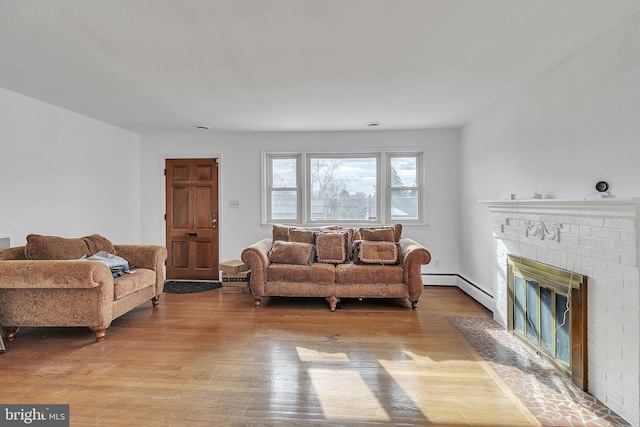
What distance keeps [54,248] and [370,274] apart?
10.9 ft

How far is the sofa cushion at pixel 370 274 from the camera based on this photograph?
146 inches

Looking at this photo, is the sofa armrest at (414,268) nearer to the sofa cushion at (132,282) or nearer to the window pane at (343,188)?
the window pane at (343,188)

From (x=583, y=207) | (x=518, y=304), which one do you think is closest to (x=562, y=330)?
(x=518, y=304)

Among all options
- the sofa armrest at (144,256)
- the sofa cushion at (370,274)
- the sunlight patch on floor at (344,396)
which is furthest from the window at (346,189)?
the sunlight patch on floor at (344,396)

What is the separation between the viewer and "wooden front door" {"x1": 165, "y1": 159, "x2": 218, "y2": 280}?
5031mm

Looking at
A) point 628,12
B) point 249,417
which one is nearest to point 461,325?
point 249,417

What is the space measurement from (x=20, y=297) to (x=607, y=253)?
4.53 m

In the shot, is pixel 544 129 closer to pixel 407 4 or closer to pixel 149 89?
pixel 407 4

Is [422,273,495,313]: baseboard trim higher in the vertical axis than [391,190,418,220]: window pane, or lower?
lower

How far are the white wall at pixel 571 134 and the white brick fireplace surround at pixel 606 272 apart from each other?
0.16 ft

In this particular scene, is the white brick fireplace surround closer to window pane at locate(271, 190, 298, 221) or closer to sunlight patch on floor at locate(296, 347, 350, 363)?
sunlight patch on floor at locate(296, 347, 350, 363)

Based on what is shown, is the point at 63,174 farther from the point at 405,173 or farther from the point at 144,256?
the point at 405,173

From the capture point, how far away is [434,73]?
274 centimetres

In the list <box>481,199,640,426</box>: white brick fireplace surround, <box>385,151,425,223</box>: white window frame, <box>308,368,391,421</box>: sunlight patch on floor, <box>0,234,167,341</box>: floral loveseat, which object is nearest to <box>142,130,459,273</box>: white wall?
<box>385,151,425,223</box>: white window frame
